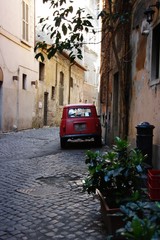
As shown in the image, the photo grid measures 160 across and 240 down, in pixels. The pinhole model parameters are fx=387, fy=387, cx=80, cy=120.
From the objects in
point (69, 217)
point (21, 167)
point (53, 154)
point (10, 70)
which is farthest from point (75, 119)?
point (69, 217)

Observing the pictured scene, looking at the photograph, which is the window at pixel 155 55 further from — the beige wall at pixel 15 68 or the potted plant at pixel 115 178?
the beige wall at pixel 15 68

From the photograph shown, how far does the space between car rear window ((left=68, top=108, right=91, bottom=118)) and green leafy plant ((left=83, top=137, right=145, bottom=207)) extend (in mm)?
8907

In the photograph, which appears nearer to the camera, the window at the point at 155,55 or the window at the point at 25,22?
the window at the point at 155,55

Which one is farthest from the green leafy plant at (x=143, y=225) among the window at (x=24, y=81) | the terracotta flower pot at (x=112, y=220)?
the window at (x=24, y=81)

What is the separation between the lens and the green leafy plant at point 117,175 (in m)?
4.26

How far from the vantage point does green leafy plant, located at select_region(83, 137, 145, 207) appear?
426 cm

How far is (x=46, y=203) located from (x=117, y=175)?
161cm

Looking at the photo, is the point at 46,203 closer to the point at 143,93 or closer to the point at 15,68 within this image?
the point at 143,93

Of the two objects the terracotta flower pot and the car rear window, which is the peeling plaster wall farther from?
the car rear window

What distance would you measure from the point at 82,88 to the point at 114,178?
35.4 meters

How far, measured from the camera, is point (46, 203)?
17.9 feet

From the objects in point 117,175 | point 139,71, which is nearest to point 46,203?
point 117,175

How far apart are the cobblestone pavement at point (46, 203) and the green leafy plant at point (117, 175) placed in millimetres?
404

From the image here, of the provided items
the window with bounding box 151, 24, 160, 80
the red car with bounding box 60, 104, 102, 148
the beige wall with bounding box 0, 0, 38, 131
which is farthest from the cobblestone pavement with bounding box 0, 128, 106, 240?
the beige wall with bounding box 0, 0, 38, 131
